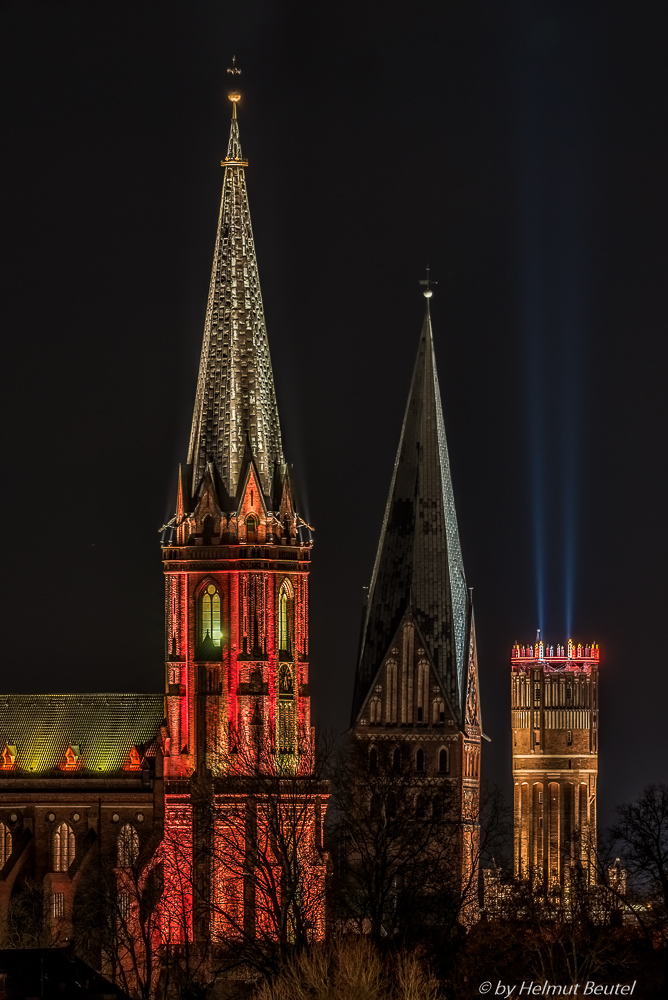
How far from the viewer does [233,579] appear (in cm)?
17175

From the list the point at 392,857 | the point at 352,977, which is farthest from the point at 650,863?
the point at 352,977

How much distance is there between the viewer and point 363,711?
194 meters

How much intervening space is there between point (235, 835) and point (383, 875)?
55.0 feet

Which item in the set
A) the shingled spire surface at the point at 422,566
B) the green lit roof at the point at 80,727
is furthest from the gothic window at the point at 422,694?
the green lit roof at the point at 80,727

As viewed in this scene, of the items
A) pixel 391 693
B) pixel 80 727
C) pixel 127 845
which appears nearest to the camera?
pixel 127 845

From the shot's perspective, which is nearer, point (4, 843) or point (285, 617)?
point (285, 617)

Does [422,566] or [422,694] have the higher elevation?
[422,566]

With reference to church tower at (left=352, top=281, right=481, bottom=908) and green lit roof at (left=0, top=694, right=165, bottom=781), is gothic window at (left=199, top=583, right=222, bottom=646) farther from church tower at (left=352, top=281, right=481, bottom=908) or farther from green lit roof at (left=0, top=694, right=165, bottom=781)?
church tower at (left=352, top=281, right=481, bottom=908)

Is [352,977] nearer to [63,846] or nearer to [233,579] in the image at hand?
[233,579]

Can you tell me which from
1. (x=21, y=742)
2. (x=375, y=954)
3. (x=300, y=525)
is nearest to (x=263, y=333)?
(x=300, y=525)

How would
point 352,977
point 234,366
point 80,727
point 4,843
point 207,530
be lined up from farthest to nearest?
point 80,727, point 4,843, point 234,366, point 207,530, point 352,977

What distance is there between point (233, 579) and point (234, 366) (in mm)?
10008

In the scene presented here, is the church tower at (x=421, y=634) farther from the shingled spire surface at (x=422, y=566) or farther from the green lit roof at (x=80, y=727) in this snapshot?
the green lit roof at (x=80, y=727)

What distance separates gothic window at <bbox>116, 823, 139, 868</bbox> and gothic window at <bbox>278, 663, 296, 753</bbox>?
A: 26.6 ft
